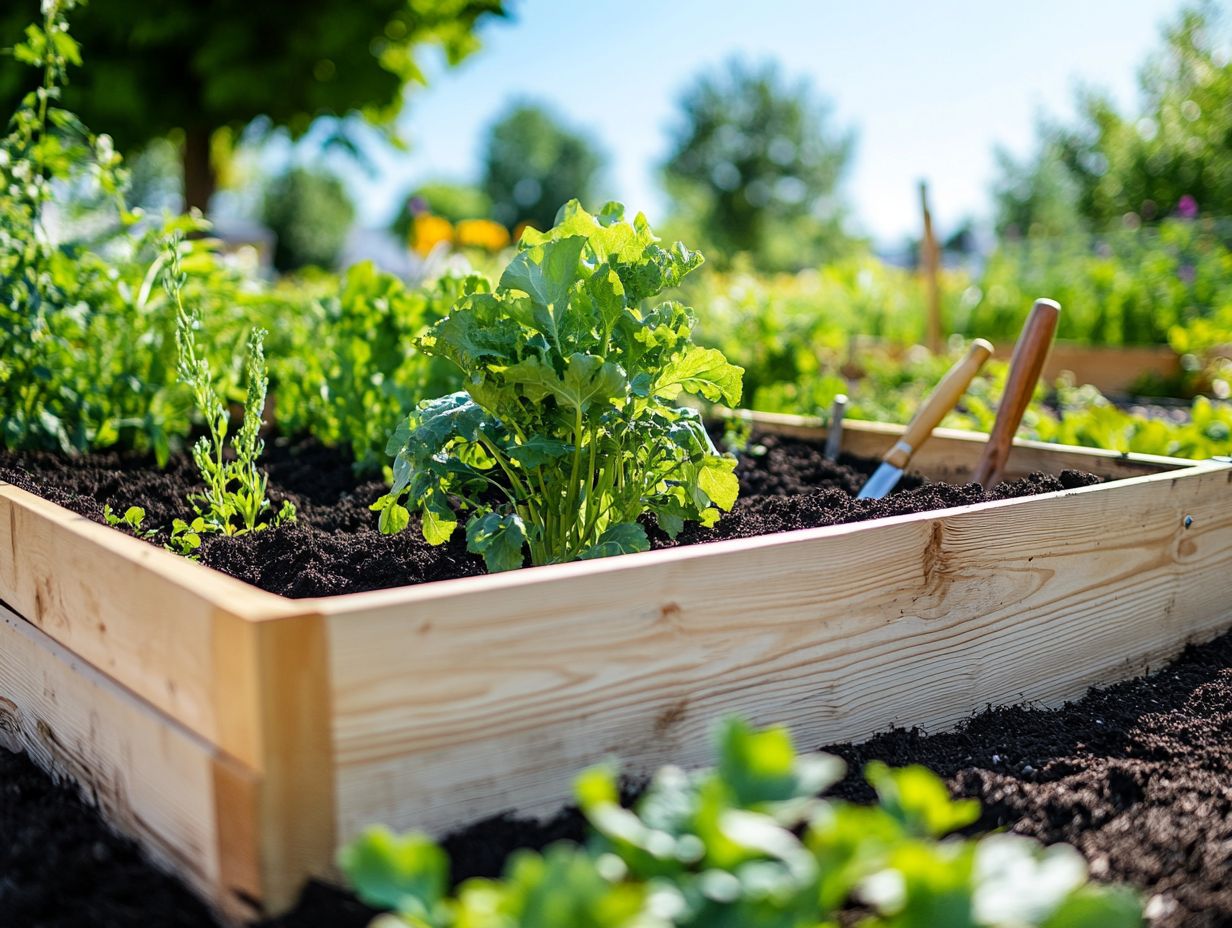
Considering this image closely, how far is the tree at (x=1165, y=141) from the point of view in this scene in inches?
492

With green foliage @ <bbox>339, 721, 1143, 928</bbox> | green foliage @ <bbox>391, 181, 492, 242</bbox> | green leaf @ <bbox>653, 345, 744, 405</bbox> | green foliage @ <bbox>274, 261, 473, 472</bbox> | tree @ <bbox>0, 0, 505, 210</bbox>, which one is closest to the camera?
green foliage @ <bbox>339, 721, 1143, 928</bbox>

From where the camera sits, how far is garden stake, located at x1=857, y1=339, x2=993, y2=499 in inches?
105

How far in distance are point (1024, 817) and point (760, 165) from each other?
43702 mm

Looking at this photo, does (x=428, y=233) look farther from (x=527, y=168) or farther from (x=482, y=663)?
(x=527, y=168)

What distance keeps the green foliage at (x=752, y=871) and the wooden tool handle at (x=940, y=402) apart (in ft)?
5.96

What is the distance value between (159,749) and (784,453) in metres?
2.15

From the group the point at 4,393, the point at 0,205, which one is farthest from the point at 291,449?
the point at 0,205

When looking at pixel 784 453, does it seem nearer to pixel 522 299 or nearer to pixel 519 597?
pixel 522 299

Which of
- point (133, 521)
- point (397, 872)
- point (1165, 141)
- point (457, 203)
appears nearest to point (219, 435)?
point (133, 521)

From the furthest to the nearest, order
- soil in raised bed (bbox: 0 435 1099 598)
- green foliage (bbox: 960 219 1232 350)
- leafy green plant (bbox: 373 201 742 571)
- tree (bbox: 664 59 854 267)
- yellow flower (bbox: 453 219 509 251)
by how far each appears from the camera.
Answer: tree (bbox: 664 59 854 267), yellow flower (bbox: 453 219 509 251), green foliage (bbox: 960 219 1232 350), soil in raised bed (bbox: 0 435 1099 598), leafy green plant (bbox: 373 201 742 571)

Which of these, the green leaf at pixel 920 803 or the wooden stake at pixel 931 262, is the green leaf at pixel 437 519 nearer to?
the green leaf at pixel 920 803

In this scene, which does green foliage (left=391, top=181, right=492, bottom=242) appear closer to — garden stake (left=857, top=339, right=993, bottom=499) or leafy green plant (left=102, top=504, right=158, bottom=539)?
garden stake (left=857, top=339, right=993, bottom=499)

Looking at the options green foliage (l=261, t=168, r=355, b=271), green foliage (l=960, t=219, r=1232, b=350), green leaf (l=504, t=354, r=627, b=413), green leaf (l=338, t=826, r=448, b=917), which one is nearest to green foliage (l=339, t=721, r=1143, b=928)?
green leaf (l=338, t=826, r=448, b=917)

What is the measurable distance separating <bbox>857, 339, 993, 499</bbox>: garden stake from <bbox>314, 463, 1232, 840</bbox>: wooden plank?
54cm
